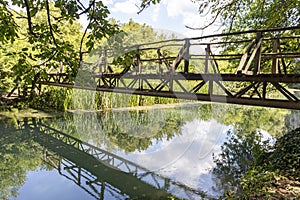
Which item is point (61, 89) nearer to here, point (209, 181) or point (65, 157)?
point (65, 157)

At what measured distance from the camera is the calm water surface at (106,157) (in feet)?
14.1

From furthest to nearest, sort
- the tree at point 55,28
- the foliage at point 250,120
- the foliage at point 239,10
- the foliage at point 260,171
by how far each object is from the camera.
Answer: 1. the foliage at point 250,120
2. the foliage at point 239,10
3. the foliage at point 260,171
4. the tree at point 55,28

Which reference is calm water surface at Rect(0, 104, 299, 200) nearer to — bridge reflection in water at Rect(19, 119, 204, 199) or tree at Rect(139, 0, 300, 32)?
bridge reflection in water at Rect(19, 119, 204, 199)

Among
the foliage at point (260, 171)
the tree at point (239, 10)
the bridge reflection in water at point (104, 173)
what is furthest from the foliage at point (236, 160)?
the tree at point (239, 10)

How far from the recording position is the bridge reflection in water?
4.11 meters

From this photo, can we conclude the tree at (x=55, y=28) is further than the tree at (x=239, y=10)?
No

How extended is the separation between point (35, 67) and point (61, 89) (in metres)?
11.0

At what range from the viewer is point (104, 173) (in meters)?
5.00

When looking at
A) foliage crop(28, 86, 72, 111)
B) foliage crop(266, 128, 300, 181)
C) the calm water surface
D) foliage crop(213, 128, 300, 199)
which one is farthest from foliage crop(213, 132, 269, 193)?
foliage crop(28, 86, 72, 111)

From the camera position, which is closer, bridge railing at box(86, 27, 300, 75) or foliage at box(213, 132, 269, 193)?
bridge railing at box(86, 27, 300, 75)

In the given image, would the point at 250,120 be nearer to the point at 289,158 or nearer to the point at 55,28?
the point at 289,158

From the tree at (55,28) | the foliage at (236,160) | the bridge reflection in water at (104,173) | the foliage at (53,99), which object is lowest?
the bridge reflection in water at (104,173)

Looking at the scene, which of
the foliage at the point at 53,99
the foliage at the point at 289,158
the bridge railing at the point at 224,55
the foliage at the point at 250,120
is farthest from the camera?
the foliage at the point at 53,99

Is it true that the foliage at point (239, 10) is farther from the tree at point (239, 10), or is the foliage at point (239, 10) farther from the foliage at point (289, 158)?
the foliage at point (289, 158)
